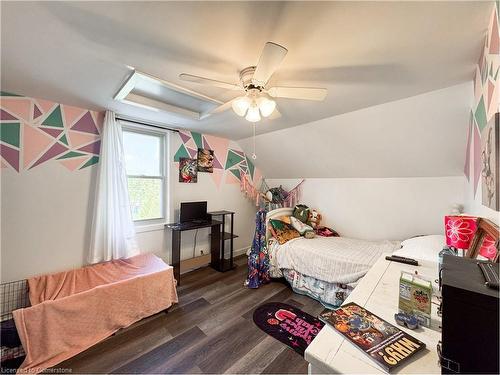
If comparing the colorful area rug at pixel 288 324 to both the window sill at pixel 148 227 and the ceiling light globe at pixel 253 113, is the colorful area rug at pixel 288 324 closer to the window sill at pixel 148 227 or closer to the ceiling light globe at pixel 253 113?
the window sill at pixel 148 227

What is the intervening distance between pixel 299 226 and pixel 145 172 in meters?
A: 2.47

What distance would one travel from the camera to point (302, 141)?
304cm

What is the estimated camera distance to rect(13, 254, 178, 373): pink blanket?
1572 millimetres

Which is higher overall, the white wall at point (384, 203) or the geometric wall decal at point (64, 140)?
the geometric wall decal at point (64, 140)

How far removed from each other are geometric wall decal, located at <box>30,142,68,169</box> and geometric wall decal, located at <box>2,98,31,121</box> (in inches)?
12.5

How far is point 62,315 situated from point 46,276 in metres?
0.71

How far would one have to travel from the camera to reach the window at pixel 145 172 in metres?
2.82

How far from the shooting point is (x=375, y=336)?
827 millimetres

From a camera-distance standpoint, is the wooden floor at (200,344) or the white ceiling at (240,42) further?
A: the wooden floor at (200,344)

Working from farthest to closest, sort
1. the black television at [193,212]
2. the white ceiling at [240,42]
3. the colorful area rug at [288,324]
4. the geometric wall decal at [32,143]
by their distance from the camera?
1. the black television at [193,212]
2. the geometric wall decal at [32,143]
3. the colorful area rug at [288,324]
4. the white ceiling at [240,42]

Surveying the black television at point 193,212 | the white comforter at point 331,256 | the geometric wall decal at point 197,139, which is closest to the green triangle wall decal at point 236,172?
the geometric wall decal at point 197,139

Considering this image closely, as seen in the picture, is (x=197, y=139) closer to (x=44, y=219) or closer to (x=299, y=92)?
(x=44, y=219)

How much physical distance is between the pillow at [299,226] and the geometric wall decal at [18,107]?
11.2 feet

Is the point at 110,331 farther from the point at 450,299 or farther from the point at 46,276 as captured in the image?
the point at 450,299
